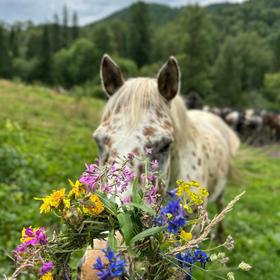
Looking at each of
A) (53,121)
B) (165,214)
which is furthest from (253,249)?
(53,121)

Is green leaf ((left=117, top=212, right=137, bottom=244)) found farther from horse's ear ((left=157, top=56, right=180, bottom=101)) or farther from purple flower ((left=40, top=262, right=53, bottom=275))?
horse's ear ((left=157, top=56, right=180, bottom=101))

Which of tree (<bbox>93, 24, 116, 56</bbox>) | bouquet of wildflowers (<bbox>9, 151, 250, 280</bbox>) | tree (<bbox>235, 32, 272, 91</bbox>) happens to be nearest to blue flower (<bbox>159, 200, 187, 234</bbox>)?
bouquet of wildflowers (<bbox>9, 151, 250, 280</bbox>)

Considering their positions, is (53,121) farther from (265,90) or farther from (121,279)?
(265,90)

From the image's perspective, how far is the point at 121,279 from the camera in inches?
38.0

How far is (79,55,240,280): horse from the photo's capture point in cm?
217

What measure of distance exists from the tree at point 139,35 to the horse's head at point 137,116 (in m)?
65.7

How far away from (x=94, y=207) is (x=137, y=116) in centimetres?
135

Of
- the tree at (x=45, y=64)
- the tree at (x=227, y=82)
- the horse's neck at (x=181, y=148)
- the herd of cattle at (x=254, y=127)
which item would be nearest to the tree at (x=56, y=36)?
the tree at (x=45, y=64)

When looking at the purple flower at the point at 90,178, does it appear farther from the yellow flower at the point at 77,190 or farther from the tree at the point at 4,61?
the tree at the point at 4,61

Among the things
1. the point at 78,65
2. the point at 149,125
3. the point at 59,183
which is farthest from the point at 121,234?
the point at 78,65

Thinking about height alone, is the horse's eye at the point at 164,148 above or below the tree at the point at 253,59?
above

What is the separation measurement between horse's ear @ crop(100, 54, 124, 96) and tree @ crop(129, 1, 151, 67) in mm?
65700

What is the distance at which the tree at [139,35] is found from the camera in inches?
2595

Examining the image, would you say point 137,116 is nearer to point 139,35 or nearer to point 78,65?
point 78,65
